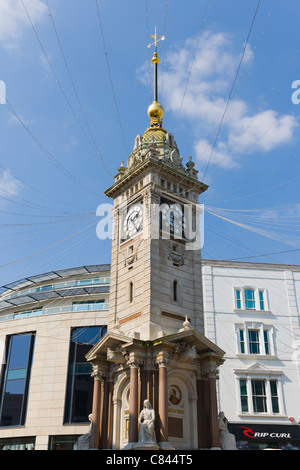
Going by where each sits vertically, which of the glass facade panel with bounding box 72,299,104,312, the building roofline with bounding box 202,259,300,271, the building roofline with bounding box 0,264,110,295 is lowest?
the glass facade panel with bounding box 72,299,104,312

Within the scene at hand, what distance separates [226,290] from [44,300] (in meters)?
20.1

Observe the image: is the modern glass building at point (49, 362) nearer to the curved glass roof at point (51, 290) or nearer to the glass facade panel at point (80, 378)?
the glass facade panel at point (80, 378)

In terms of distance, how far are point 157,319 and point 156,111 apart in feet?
62.6

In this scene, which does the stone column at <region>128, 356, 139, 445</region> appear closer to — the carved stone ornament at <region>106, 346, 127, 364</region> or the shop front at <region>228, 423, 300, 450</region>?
the carved stone ornament at <region>106, 346, 127, 364</region>

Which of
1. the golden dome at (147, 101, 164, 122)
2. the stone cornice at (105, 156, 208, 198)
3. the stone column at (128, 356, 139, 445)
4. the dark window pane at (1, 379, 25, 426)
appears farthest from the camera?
the dark window pane at (1, 379, 25, 426)

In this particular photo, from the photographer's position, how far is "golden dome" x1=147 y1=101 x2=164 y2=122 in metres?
39.6

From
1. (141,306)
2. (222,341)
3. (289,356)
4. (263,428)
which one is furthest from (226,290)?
(141,306)

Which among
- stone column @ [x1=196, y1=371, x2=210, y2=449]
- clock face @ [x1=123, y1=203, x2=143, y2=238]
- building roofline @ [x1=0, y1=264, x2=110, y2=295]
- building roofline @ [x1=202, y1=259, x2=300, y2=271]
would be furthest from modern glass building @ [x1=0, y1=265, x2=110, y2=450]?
stone column @ [x1=196, y1=371, x2=210, y2=449]

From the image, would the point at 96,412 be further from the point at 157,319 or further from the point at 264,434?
the point at 264,434

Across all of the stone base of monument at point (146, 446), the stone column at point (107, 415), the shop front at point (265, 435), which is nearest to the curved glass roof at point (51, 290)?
the shop front at point (265, 435)

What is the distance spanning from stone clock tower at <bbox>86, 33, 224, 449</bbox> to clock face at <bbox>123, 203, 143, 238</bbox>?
0.08m

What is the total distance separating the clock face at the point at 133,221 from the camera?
112ft

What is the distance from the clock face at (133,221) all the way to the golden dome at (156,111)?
9.21 meters

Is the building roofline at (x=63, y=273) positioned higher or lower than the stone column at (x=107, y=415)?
higher
